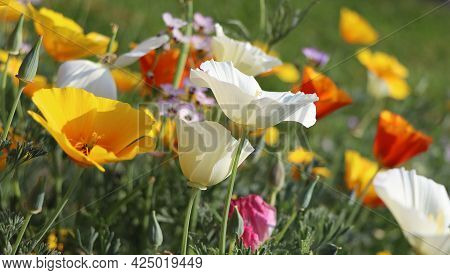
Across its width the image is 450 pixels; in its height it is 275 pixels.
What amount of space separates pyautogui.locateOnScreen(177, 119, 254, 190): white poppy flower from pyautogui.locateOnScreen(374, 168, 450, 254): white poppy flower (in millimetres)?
142

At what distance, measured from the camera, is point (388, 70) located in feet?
5.29

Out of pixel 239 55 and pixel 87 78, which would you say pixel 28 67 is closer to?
pixel 87 78

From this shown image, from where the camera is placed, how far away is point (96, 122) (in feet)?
2.28

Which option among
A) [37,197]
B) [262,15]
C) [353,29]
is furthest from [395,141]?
[353,29]

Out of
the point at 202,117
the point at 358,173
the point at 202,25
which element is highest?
the point at 202,25

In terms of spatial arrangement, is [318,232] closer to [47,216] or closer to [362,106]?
[47,216]

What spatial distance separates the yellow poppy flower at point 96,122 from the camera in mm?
663

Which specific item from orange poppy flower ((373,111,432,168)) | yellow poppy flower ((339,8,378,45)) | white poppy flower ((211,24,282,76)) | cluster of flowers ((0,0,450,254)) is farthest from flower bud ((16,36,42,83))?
yellow poppy flower ((339,8,378,45))

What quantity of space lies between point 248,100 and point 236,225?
0.14m

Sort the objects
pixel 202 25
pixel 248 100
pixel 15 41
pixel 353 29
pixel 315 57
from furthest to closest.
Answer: pixel 353 29 < pixel 315 57 < pixel 202 25 < pixel 15 41 < pixel 248 100

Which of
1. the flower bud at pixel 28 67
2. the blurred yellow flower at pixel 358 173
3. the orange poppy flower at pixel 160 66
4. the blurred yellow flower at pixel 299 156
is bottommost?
the blurred yellow flower at pixel 358 173

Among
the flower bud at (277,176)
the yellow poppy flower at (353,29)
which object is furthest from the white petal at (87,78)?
the yellow poppy flower at (353,29)

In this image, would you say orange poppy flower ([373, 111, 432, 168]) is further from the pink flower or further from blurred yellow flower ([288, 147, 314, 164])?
the pink flower

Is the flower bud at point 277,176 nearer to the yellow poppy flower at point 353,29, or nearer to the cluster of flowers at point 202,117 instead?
the cluster of flowers at point 202,117
